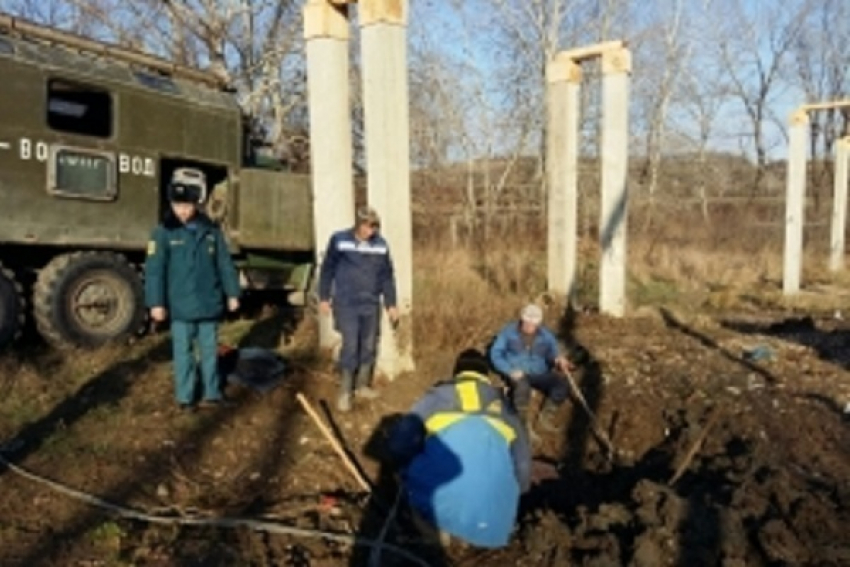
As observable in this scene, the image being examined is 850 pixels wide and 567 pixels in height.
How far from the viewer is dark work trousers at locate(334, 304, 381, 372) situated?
24.5ft

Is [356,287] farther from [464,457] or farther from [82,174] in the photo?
[82,174]

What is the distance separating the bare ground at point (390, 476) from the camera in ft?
17.0

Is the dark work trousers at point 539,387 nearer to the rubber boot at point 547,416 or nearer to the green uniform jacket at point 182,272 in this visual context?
the rubber boot at point 547,416

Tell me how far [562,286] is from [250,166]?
4.25 meters

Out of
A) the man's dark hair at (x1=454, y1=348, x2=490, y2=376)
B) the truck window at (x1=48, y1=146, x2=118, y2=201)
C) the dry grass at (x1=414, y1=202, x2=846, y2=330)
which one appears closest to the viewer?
the man's dark hair at (x1=454, y1=348, x2=490, y2=376)

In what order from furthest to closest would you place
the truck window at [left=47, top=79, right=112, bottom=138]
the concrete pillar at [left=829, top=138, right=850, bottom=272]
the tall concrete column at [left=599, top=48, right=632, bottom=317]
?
the concrete pillar at [left=829, top=138, right=850, bottom=272] < the tall concrete column at [left=599, top=48, right=632, bottom=317] < the truck window at [left=47, top=79, right=112, bottom=138]

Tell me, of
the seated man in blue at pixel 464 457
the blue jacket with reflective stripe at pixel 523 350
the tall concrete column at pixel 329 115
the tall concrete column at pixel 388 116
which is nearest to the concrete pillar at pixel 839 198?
the blue jacket with reflective stripe at pixel 523 350

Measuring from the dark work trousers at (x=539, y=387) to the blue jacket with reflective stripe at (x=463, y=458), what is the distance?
2397mm

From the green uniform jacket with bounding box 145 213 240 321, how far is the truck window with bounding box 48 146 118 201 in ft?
10.2

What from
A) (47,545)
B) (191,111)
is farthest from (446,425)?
(191,111)

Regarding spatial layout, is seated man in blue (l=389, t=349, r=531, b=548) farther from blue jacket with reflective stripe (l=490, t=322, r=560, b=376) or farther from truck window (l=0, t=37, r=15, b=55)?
truck window (l=0, t=37, r=15, b=55)

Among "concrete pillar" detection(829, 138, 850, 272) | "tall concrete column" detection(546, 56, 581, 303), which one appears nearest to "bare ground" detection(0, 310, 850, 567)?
"tall concrete column" detection(546, 56, 581, 303)

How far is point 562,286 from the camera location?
12.8 m

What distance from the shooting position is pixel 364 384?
7.79 metres
